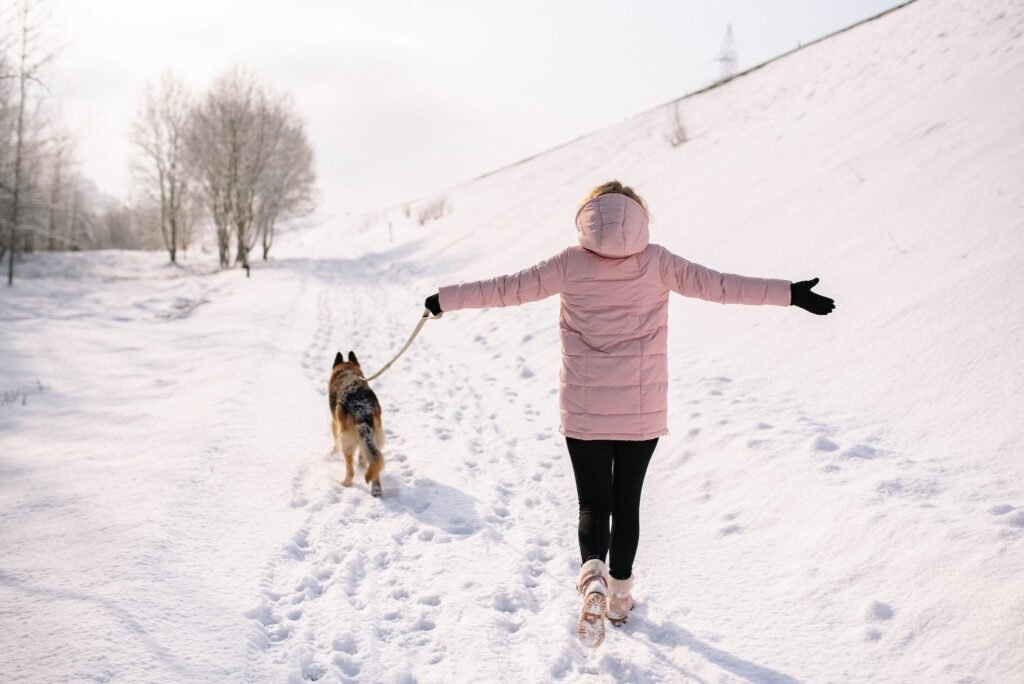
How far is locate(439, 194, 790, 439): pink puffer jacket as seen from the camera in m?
2.71

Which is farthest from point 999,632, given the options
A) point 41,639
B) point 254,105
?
point 254,105

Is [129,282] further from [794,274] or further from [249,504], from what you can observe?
[794,274]

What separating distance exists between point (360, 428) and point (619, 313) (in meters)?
2.68

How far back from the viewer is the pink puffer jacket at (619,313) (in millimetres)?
2707

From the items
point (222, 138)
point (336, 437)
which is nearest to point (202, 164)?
point (222, 138)

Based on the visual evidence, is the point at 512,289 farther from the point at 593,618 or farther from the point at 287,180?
the point at 287,180

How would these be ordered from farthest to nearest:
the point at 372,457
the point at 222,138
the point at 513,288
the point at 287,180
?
the point at 287,180, the point at 222,138, the point at 372,457, the point at 513,288

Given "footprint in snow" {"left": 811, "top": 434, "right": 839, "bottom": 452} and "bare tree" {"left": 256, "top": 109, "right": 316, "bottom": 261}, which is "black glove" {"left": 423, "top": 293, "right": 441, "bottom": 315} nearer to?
"footprint in snow" {"left": 811, "top": 434, "right": 839, "bottom": 452}

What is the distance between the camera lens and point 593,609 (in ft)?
8.66

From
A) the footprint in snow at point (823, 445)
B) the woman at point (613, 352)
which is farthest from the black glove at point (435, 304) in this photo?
the footprint in snow at point (823, 445)

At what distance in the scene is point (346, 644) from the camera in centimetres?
281

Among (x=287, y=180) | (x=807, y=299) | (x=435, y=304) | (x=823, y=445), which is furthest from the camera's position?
(x=287, y=180)

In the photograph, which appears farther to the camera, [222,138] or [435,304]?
[222,138]

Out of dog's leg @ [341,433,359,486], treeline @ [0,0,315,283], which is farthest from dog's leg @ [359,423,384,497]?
treeline @ [0,0,315,283]
